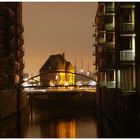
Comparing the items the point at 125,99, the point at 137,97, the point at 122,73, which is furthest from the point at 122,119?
the point at 122,73

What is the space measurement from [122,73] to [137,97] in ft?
65.1

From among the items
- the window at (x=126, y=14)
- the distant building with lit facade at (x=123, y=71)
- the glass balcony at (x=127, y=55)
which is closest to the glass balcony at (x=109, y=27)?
the distant building with lit facade at (x=123, y=71)

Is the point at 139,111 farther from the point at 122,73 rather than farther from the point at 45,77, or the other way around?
the point at 45,77

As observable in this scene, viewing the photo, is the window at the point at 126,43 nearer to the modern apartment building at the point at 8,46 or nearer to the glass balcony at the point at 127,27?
the glass balcony at the point at 127,27

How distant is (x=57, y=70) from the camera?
10850 centimetres


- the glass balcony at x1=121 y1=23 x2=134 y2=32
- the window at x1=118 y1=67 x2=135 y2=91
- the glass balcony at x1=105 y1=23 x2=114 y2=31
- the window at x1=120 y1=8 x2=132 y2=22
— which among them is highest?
the glass balcony at x1=105 y1=23 x2=114 y2=31

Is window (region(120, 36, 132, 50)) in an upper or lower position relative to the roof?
lower

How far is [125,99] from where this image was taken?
25797 mm

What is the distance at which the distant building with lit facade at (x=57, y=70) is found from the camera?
4144 inches

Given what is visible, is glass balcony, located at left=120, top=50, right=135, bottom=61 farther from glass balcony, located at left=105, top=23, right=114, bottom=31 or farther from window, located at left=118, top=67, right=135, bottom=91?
glass balcony, located at left=105, top=23, right=114, bottom=31

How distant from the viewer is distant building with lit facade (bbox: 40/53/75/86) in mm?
105250

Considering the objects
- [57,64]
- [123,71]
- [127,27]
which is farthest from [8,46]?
[57,64]

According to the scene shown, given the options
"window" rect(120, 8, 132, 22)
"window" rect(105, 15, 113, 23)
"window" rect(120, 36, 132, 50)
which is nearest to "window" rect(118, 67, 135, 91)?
"window" rect(120, 36, 132, 50)

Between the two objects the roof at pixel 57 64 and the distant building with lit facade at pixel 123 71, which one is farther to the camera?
the roof at pixel 57 64
